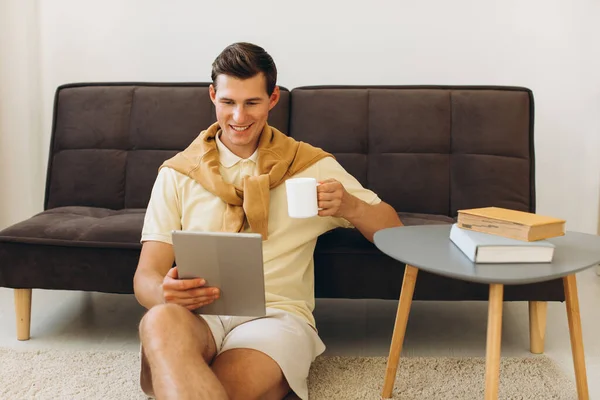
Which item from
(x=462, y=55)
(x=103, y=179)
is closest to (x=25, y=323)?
(x=103, y=179)

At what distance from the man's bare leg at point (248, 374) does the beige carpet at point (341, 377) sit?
0.30 m

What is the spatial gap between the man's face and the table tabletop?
1.41ft

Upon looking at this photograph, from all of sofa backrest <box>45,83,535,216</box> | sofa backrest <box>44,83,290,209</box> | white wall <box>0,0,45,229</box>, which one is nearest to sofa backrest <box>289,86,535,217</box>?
sofa backrest <box>45,83,535,216</box>

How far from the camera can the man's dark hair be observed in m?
1.69

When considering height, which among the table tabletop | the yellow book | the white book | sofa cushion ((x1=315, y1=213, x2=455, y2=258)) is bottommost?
sofa cushion ((x1=315, y1=213, x2=455, y2=258))

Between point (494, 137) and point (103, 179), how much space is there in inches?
56.4

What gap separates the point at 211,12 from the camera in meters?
2.86

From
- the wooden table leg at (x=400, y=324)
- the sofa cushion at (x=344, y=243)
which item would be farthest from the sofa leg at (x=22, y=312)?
the wooden table leg at (x=400, y=324)

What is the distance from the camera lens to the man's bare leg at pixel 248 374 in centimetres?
148

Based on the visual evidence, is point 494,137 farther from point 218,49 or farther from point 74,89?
point 74,89

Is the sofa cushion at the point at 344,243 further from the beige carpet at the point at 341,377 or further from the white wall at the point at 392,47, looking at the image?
the white wall at the point at 392,47

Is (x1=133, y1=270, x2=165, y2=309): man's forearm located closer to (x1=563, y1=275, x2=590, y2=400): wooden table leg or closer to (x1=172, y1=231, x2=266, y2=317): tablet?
(x1=172, y1=231, x2=266, y2=317): tablet

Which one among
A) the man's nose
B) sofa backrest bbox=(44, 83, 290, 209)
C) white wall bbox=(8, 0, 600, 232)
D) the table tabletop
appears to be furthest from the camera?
white wall bbox=(8, 0, 600, 232)

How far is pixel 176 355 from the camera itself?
140 cm
